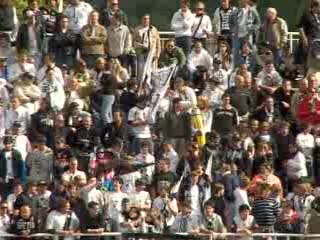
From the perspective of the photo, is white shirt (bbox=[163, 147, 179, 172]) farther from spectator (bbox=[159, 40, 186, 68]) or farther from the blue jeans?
spectator (bbox=[159, 40, 186, 68])

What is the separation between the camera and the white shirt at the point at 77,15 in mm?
46625

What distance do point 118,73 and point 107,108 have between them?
49.2 inches

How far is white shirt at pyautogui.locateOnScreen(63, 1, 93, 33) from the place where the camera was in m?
46.6

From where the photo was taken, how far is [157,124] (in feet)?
146

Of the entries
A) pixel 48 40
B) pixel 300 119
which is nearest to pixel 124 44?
pixel 48 40

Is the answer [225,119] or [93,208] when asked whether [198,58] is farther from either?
[93,208]

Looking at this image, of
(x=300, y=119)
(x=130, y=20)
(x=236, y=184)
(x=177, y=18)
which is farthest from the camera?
(x=130, y=20)

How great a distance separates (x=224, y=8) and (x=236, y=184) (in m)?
6.86

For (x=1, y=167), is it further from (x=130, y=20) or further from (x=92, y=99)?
(x=130, y=20)

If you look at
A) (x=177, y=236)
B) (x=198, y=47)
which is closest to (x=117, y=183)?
(x=177, y=236)

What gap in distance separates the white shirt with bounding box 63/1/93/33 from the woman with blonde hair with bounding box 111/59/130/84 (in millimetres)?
1373

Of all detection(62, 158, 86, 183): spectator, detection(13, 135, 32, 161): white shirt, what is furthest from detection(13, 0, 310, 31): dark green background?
detection(62, 158, 86, 183): spectator

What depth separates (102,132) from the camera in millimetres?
43750

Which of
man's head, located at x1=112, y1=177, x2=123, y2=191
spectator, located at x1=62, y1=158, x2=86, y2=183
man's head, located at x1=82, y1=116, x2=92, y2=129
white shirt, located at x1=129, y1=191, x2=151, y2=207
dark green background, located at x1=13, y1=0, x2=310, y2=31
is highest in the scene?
dark green background, located at x1=13, y1=0, x2=310, y2=31
